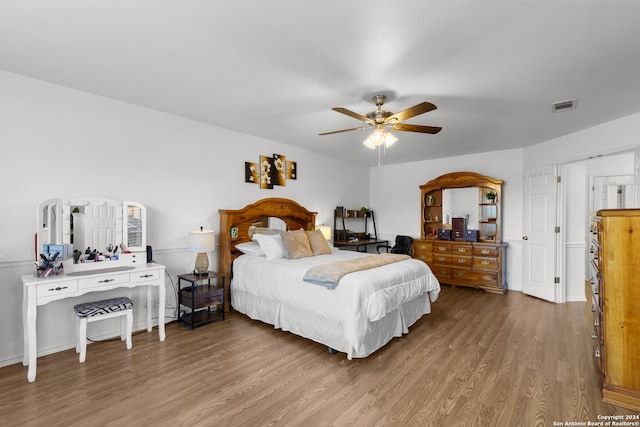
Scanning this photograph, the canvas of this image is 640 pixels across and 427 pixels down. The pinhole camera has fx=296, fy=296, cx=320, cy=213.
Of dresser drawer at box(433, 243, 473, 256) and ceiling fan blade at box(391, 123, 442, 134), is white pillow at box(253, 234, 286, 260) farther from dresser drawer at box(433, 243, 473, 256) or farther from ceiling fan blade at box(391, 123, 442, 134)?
dresser drawer at box(433, 243, 473, 256)

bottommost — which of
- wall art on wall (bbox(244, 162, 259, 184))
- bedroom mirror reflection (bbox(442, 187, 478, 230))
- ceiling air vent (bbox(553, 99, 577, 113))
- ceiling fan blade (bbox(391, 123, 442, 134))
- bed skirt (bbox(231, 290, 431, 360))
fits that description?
bed skirt (bbox(231, 290, 431, 360))

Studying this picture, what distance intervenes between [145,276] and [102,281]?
1.20 ft

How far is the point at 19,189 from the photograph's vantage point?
8.82 ft

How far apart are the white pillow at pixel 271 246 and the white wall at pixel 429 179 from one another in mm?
3557

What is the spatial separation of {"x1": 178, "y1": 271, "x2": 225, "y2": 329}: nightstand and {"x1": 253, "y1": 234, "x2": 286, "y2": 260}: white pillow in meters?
0.63

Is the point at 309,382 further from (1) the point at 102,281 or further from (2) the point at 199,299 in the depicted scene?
(1) the point at 102,281

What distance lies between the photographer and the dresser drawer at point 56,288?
241cm

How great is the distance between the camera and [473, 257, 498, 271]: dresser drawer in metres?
5.12

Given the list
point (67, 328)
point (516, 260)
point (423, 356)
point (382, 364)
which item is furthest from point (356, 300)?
point (516, 260)

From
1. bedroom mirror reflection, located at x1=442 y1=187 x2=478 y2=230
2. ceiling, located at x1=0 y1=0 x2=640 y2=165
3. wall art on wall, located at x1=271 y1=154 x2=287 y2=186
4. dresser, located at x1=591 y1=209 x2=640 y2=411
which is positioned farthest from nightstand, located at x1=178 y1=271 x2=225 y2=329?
bedroom mirror reflection, located at x1=442 y1=187 x2=478 y2=230

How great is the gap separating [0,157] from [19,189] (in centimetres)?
30

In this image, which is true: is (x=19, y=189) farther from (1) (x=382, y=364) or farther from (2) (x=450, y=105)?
(2) (x=450, y=105)

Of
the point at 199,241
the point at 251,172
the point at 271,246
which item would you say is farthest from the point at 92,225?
the point at 251,172

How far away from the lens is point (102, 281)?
8.95 ft
